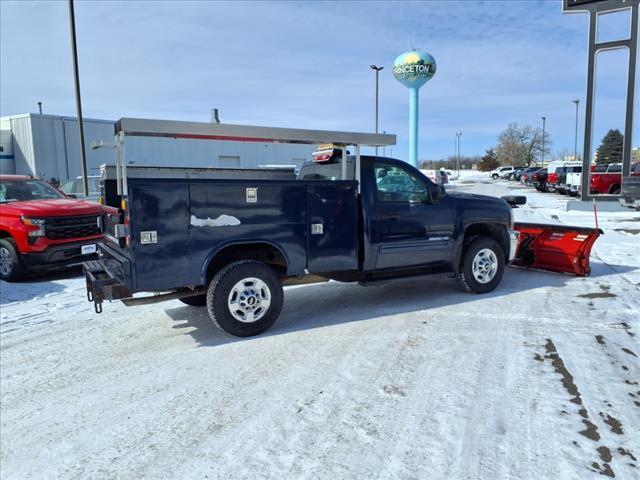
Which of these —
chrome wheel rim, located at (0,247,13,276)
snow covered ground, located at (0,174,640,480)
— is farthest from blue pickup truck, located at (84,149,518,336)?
chrome wheel rim, located at (0,247,13,276)

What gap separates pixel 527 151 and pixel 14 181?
85.5 m

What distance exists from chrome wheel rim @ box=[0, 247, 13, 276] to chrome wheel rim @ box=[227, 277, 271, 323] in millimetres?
5152

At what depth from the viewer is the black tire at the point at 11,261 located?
26.8 ft

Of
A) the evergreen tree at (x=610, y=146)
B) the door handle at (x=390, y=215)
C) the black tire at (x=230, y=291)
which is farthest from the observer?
the evergreen tree at (x=610, y=146)

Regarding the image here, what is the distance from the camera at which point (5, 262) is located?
8344 mm

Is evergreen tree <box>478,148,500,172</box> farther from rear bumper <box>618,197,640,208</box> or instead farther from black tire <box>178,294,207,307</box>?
black tire <box>178,294,207,307</box>

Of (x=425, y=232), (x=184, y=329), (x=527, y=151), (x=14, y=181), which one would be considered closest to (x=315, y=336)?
(x=184, y=329)

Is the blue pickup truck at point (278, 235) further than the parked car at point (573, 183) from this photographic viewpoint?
No

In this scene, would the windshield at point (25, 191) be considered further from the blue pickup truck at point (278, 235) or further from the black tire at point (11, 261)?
the blue pickup truck at point (278, 235)

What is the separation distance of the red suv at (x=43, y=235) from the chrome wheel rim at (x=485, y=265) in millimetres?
5764

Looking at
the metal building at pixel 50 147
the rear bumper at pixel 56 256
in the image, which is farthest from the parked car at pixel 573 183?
the rear bumper at pixel 56 256

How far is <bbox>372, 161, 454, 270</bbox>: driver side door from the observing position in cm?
611

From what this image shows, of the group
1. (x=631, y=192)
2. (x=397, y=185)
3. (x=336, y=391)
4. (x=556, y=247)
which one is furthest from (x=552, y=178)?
(x=336, y=391)

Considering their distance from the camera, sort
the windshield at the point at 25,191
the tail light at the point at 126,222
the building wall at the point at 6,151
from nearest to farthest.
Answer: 1. the tail light at the point at 126,222
2. the windshield at the point at 25,191
3. the building wall at the point at 6,151
